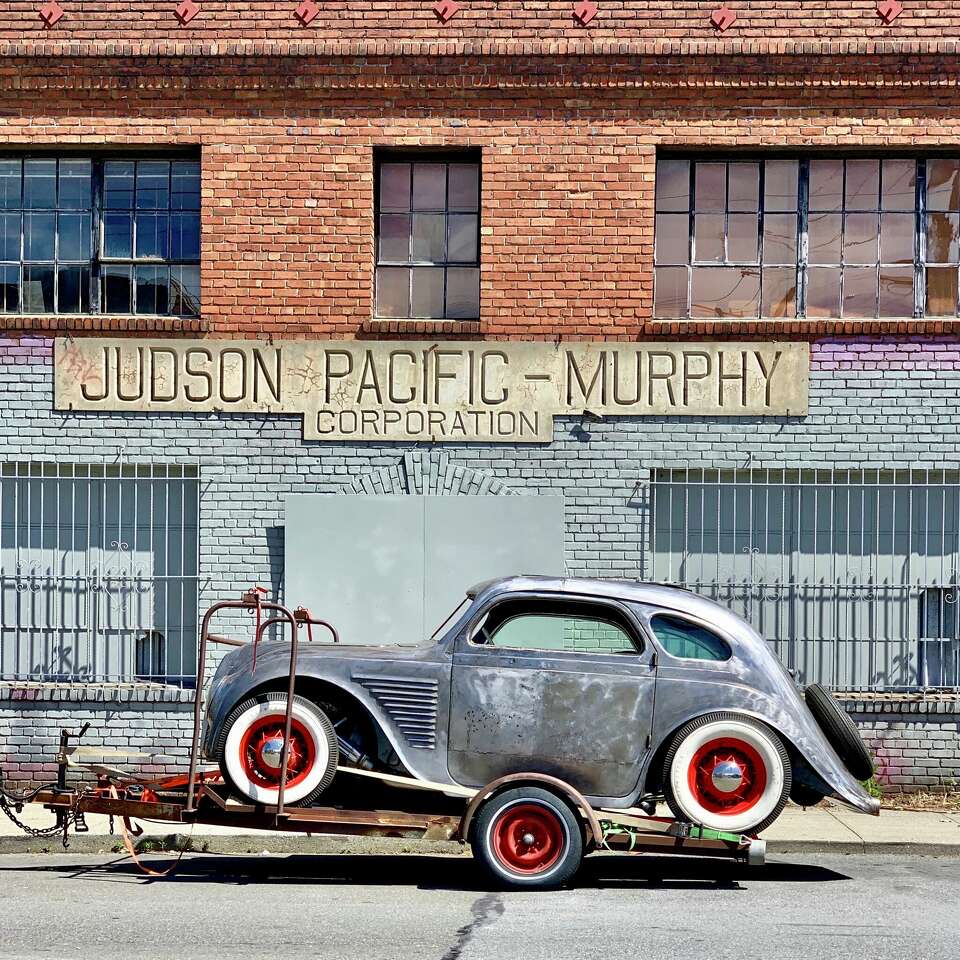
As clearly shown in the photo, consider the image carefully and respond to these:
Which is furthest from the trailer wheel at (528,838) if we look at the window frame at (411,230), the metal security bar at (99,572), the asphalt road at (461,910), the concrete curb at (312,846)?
the window frame at (411,230)

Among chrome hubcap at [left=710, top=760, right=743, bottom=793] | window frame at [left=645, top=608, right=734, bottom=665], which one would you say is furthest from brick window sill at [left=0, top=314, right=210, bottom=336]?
chrome hubcap at [left=710, top=760, right=743, bottom=793]

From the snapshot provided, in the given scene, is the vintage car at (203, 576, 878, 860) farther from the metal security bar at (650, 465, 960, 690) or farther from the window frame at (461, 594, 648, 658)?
the metal security bar at (650, 465, 960, 690)

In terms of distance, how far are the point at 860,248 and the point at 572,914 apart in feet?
23.7

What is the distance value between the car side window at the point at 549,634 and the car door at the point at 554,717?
0.16m

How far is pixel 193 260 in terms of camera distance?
13.2 m

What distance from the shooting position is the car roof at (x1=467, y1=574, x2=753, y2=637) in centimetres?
929

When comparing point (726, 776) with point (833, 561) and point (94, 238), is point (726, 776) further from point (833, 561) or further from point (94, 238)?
point (94, 238)

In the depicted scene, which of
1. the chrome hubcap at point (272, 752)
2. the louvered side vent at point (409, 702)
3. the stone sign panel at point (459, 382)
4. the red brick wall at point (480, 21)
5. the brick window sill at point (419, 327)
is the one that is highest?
the red brick wall at point (480, 21)

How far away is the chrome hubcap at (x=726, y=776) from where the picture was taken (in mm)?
8867

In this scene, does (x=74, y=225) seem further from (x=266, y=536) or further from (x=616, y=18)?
(x=616, y=18)

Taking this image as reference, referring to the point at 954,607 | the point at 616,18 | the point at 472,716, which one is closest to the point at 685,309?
the point at 616,18

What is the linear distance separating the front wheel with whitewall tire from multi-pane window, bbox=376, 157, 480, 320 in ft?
18.1

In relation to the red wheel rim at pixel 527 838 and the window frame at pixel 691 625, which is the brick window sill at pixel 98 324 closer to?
the window frame at pixel 691 625

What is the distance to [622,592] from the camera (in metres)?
9.33
